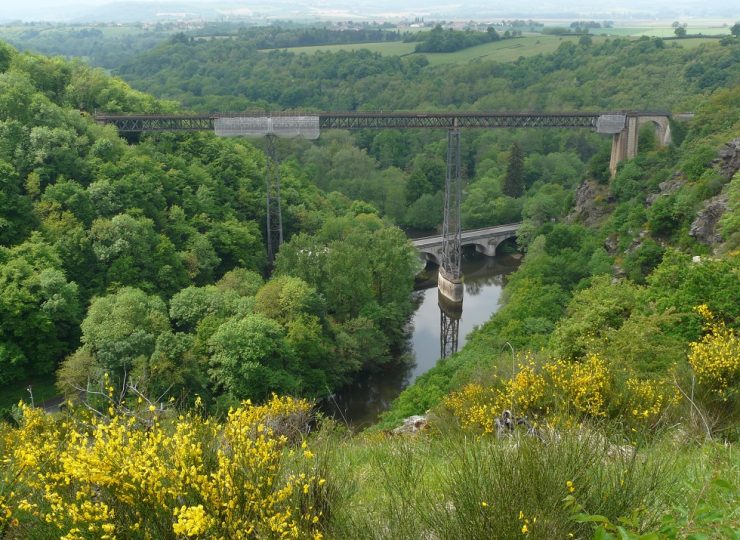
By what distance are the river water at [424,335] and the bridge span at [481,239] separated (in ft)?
2.60

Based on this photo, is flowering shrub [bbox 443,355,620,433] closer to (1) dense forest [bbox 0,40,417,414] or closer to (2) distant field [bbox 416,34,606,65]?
(1) dense forest [bbox 0,40,417,414]

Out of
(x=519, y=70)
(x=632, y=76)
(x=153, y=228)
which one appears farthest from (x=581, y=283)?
(x=519, y=70)

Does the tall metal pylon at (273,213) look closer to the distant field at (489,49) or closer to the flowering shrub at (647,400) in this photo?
the flowering shrub at (647,400)

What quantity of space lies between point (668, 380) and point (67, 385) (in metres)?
21.0

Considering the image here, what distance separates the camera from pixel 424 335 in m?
42.2

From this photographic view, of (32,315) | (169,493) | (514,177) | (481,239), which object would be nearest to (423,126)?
(481,239)

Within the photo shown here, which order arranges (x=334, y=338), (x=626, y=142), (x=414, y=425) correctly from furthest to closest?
(x=626, y=142) → (x=334, y=338) → (x=414, y=425)

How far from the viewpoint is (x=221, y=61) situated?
383ft

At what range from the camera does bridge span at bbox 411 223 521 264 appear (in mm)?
55625

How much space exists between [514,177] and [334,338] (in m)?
43.4

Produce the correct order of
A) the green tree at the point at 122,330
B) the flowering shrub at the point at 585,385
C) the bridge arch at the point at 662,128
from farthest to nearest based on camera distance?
the bridge arch at the point at 662,128, the green tree at the point at 122,330, the flowering shrub at the point at 585,385

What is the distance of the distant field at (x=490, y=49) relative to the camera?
119 meters

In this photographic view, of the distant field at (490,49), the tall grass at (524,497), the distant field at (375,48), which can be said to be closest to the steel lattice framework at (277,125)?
the tall grass at (524,497)

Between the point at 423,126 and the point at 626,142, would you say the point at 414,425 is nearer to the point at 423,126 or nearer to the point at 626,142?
the point at 423,126
